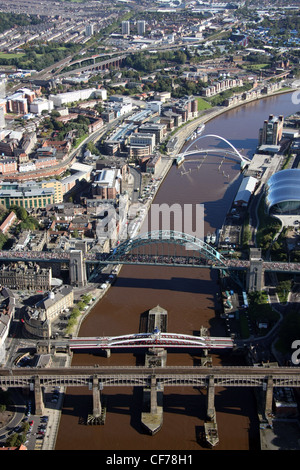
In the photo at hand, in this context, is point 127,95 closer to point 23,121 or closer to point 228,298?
point 23,121

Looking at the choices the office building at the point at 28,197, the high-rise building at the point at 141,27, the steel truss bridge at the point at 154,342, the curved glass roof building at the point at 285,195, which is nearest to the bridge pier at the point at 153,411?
the steel truss bridge at the point at 154,342

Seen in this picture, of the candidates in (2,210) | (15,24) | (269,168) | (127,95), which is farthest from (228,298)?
(15,24)

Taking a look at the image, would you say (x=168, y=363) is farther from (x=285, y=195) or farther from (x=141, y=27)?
(x=141, y=27)

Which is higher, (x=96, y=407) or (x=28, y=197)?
(x=28, y=197)

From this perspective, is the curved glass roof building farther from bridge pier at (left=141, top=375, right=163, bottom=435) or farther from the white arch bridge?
bridge pier at (left=141, top=375, right=163, bottom=435)

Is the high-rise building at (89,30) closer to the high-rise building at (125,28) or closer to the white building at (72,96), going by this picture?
the high-rise building at (125,28)

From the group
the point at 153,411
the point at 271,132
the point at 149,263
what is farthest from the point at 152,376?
the point at 271,132

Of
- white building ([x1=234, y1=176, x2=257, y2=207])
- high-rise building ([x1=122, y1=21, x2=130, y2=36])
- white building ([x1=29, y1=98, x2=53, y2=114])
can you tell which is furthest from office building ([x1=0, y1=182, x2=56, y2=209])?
high-rise building ([x1=122, y1=21, x2=130, y2=36])
